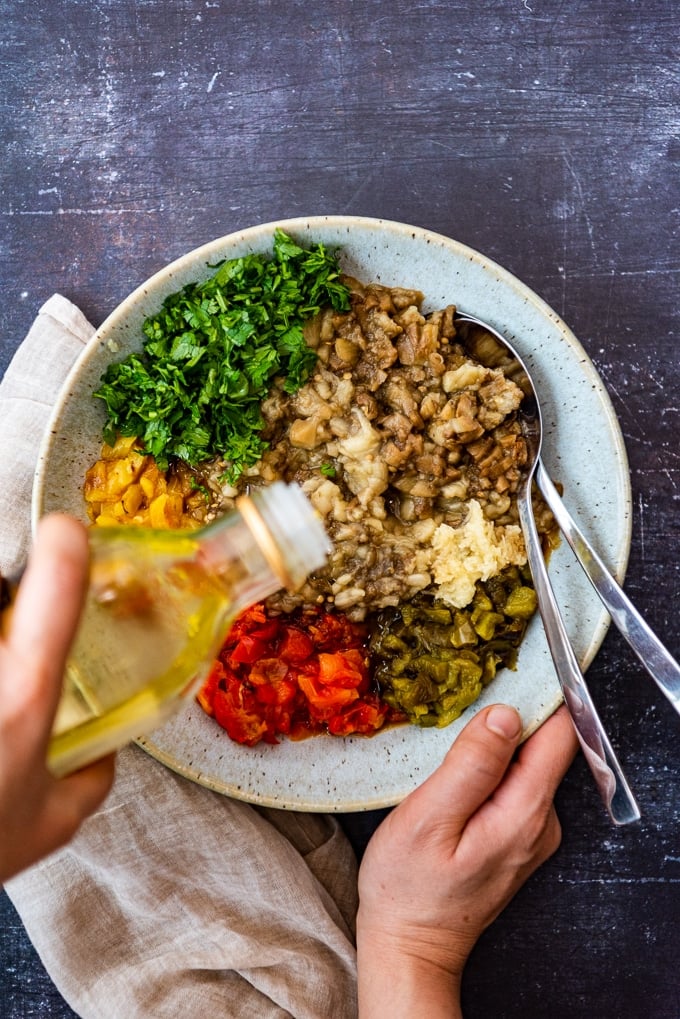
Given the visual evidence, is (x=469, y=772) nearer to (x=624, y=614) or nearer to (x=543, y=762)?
(x=543, y=762)

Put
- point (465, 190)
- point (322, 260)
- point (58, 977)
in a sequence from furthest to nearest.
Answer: point (465, 190) → point (58, 977) → point (322, 260)

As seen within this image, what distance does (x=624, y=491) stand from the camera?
2850 mm

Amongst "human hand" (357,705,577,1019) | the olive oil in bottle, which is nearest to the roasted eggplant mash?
"human hand" (357,705,577,1019)

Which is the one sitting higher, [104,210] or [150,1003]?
[104,210]

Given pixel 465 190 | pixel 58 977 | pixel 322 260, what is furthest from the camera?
pixel 465 190

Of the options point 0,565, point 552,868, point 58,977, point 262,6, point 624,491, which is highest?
point 262,6

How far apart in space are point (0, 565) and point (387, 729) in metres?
1.60

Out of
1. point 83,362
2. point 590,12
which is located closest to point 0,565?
point 83,362

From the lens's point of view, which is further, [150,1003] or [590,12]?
[590,12]

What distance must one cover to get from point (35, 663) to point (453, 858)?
1.99 metres

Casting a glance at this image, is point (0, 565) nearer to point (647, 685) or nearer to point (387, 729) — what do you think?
point (387, 729)

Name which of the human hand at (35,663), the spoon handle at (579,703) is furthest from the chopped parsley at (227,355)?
the human hand at (35,663)

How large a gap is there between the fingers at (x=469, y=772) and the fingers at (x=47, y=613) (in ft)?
5.74

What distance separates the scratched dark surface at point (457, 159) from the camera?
324 centimetres
